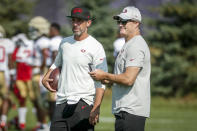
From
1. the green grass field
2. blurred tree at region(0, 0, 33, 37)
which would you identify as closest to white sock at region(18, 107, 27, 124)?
the green grass field

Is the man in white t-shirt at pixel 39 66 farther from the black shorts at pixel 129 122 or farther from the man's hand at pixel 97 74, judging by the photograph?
the man's hand at pixel 97 74

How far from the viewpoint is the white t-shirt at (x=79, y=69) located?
21.1 feet

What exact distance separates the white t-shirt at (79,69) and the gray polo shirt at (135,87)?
0.49 m

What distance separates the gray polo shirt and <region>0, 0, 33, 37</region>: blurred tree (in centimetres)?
2392

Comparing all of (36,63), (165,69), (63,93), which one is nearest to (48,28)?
(36,63)

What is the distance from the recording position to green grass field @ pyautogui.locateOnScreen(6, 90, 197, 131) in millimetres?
14941

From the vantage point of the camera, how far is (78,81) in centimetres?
645

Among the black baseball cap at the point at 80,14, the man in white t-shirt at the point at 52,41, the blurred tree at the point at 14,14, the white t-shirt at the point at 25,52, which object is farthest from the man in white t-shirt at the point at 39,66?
the blurred tree at the point at 14,14

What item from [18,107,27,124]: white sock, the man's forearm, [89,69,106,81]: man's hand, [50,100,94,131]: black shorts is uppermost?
[89,69,106,81]: man's hand

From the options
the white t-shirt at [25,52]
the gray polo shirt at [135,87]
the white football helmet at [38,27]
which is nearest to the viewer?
the gray polo shirt at [135,87]

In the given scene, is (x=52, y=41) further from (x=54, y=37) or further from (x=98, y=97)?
(x=98, y=97)

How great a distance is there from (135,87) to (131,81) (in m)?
0.16

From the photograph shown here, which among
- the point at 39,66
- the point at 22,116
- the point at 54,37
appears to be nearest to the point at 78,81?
the point at 54,37

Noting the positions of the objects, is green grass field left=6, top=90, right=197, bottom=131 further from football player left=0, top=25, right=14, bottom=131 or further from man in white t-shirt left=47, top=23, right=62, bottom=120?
man in white t-shirt left=47, top=23, right=62, bottom=120
